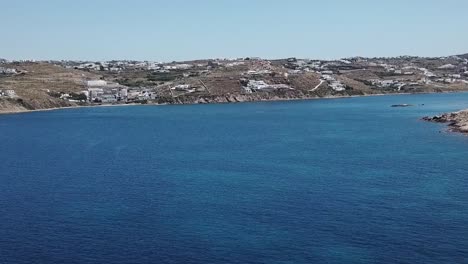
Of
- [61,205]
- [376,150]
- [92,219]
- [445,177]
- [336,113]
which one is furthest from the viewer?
[336,113]

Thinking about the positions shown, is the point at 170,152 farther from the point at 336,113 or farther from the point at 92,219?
the point at 336,113

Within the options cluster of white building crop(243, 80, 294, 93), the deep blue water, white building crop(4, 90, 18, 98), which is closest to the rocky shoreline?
the deep blue water

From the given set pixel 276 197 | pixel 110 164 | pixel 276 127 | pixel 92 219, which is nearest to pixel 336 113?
pixel 276 127

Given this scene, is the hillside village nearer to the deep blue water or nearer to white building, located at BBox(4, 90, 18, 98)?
white building, located at BBox(4, 90, 18, 98)

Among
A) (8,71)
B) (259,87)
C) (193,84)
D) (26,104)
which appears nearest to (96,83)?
(193,84)

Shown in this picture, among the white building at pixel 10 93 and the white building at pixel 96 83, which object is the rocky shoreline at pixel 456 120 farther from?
the white building at pixel 96 83

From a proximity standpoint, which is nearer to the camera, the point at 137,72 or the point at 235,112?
the point at 235,112
